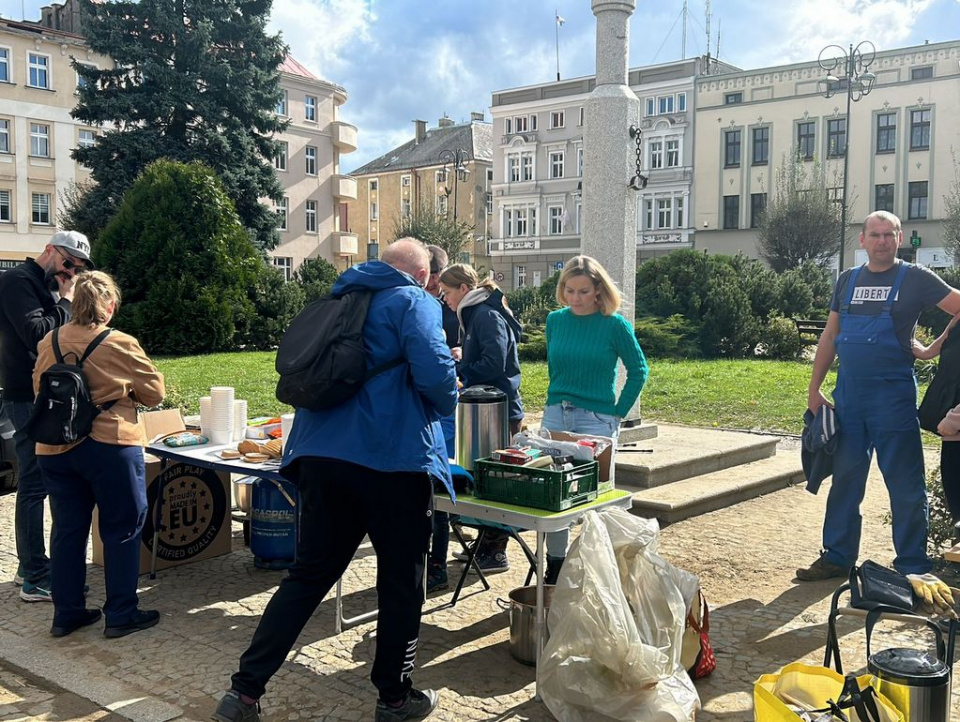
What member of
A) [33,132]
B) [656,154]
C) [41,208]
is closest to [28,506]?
[41,208]

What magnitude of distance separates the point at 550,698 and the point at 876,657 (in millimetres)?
1278

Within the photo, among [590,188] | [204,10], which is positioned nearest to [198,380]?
[590,188]

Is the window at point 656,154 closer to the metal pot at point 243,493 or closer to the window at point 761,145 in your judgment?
the window at point 761,145

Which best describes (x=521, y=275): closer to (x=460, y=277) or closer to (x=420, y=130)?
(x=420, y=130)

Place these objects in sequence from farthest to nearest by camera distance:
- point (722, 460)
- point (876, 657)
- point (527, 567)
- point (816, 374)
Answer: point (722, 460)
point (527, 567)
point (816, 374)
point (876, 657)

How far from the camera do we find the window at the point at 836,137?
159 feet

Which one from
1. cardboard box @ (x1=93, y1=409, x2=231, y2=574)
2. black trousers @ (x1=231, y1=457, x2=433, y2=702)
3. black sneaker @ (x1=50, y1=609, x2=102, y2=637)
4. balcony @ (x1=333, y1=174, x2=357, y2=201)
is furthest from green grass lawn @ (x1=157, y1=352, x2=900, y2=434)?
balcony @ (x1=333, y1=174, x2=357, y2=201)

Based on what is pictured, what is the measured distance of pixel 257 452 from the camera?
534 centimetres

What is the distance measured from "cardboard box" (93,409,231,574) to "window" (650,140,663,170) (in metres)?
51.6

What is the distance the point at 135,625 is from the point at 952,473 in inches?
178

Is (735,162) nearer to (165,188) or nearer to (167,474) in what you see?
(165,188)

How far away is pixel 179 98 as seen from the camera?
31.6 meters

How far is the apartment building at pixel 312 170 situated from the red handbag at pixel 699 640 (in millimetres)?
47260

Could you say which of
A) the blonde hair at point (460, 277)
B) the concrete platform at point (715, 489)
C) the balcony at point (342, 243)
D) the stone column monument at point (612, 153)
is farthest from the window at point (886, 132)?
the blonde hair at point (460, 277)
